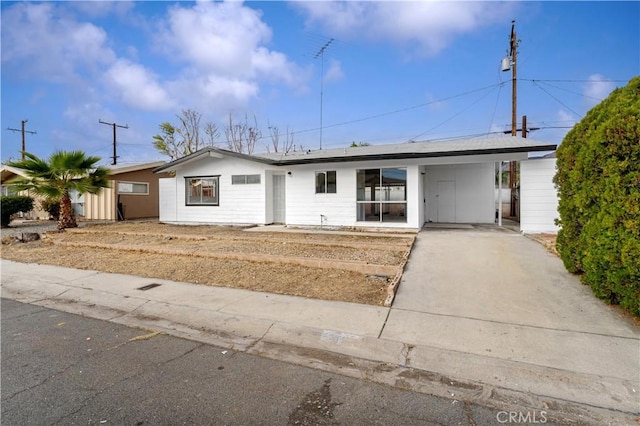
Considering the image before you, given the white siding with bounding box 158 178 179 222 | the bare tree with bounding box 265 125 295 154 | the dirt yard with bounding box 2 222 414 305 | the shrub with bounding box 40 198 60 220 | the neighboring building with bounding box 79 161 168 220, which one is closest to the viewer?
the dirt yard with bounding box 2 222 414 305

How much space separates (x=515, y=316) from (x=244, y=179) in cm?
1285

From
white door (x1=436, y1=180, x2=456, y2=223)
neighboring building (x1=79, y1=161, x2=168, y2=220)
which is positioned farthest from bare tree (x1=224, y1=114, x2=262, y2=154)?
white door (x1=436, y1=180, x2=456, y2=223)

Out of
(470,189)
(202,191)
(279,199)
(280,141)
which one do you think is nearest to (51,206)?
(202,191)

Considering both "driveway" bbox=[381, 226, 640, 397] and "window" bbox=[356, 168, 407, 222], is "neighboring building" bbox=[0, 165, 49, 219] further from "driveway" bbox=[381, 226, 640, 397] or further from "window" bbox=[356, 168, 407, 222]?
"driveway" bbox=[381, 226, 640, 397]

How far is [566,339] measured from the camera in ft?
12.4

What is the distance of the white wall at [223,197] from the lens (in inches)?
591

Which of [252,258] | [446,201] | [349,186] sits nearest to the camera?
[252,258]

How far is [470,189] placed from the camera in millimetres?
14430

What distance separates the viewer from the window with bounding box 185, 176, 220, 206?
16.0m

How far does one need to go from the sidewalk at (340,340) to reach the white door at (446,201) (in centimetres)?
1122

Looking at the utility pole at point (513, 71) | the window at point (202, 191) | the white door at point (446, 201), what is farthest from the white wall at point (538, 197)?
the window at point (202, 191)

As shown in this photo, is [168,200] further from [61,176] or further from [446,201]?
[446,201]
